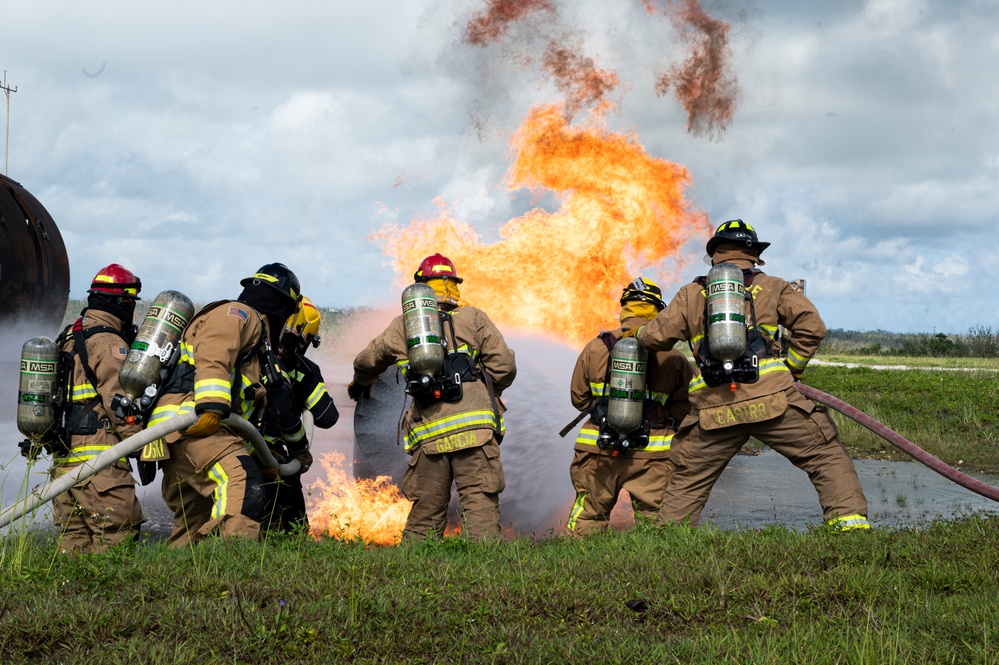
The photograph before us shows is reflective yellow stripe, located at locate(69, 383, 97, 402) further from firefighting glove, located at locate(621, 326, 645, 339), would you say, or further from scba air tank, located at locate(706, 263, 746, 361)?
scba air tank, located at locate(706, 263, 746, 361)

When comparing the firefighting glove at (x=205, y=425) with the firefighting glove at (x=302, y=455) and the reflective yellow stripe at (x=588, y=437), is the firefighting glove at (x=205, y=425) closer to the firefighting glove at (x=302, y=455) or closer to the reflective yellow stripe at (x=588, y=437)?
the firefighting glove at (x=302, y=455)

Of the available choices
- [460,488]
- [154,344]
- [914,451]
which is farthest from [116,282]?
[914,451]

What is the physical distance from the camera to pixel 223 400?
5051 millimetres

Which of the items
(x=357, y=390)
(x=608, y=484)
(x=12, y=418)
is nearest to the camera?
(x=608, y=484)

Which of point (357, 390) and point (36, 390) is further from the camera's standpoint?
point (357, 390)

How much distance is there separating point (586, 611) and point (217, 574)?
5.65 feet

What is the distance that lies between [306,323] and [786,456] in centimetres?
356

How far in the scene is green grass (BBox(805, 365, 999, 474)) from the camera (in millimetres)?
11820

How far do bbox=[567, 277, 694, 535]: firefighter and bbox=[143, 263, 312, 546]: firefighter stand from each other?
2.16 m

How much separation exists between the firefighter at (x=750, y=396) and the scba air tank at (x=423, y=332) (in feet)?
4.58

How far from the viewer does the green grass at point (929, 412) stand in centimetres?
1182

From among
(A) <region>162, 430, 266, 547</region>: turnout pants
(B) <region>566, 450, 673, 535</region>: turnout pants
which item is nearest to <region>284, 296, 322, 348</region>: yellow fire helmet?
(A) <region>162, 430, 266, 547</region>: turnout pants

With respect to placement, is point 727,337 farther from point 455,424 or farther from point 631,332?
point 455,424

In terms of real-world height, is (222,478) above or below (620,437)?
below
